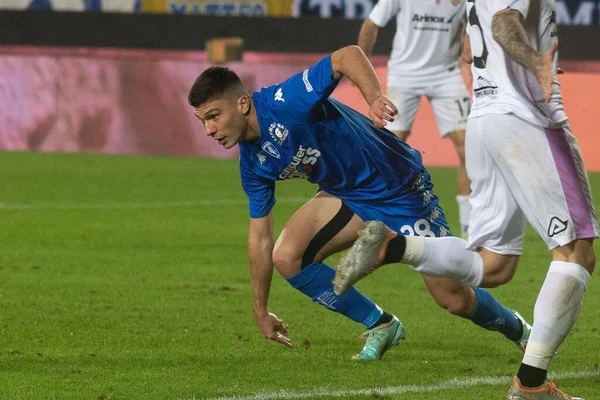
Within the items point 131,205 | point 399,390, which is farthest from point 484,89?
point 131,205

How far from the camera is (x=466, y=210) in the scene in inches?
403

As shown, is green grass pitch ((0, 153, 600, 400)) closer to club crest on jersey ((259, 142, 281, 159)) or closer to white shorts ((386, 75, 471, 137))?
club crest on jersey ((259, 142, 281, 159))

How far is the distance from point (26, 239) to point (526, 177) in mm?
6189

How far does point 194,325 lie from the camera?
677 centimetres

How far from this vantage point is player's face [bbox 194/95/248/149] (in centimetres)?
529

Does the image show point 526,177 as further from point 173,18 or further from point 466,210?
point 173,18

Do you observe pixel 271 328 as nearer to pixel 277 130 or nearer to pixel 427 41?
pixel 277 130

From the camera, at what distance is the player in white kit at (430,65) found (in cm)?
1077

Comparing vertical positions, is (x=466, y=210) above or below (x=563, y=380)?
below

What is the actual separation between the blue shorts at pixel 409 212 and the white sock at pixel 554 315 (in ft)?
3.35

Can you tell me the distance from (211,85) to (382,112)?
31.9 inches

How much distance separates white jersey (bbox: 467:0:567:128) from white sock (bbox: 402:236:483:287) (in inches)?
20.7

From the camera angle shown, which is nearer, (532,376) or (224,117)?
(532,376)

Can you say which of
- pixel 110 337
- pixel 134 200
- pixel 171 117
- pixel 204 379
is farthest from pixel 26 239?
pixel 171 117
